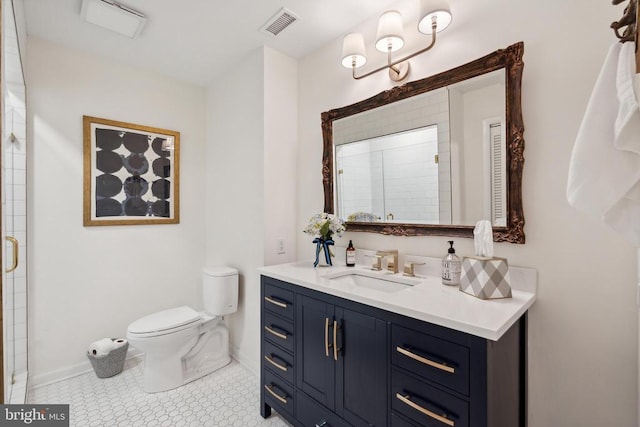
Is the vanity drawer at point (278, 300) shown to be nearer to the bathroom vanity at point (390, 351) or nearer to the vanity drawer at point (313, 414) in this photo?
the bathroom vanity at point (390, 351)

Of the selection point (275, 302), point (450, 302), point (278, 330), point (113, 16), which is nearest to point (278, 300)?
point (275, 302)

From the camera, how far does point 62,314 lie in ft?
7.45

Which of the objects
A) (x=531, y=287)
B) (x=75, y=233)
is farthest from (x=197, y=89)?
(x=531, y=287)

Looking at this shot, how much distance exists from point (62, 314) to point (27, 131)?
53.4 inches

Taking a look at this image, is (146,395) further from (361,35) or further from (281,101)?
(361,35)

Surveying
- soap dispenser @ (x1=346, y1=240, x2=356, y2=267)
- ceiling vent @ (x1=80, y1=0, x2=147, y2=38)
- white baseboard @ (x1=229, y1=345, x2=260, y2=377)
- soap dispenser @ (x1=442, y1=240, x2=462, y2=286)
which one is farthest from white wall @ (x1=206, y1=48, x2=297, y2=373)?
soap dispenser @ (x1=442, y1=240, x2=462, y2=286)

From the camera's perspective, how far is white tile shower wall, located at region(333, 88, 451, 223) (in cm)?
158

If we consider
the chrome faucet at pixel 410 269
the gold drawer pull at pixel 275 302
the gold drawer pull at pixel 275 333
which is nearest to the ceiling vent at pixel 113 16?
the gold drawer pull at pixel 275 302

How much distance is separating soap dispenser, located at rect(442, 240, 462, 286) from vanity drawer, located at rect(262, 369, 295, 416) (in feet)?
3.33

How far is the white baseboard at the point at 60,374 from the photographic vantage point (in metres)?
2.15

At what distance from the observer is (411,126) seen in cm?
172

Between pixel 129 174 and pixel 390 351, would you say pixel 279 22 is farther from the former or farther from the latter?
pixel 390 351

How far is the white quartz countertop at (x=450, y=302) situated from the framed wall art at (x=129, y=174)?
1.77 m

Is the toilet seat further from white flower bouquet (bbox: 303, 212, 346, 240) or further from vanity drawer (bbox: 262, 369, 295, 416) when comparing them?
white flower bouquet (bbox: 303, 212, 346, 240)
